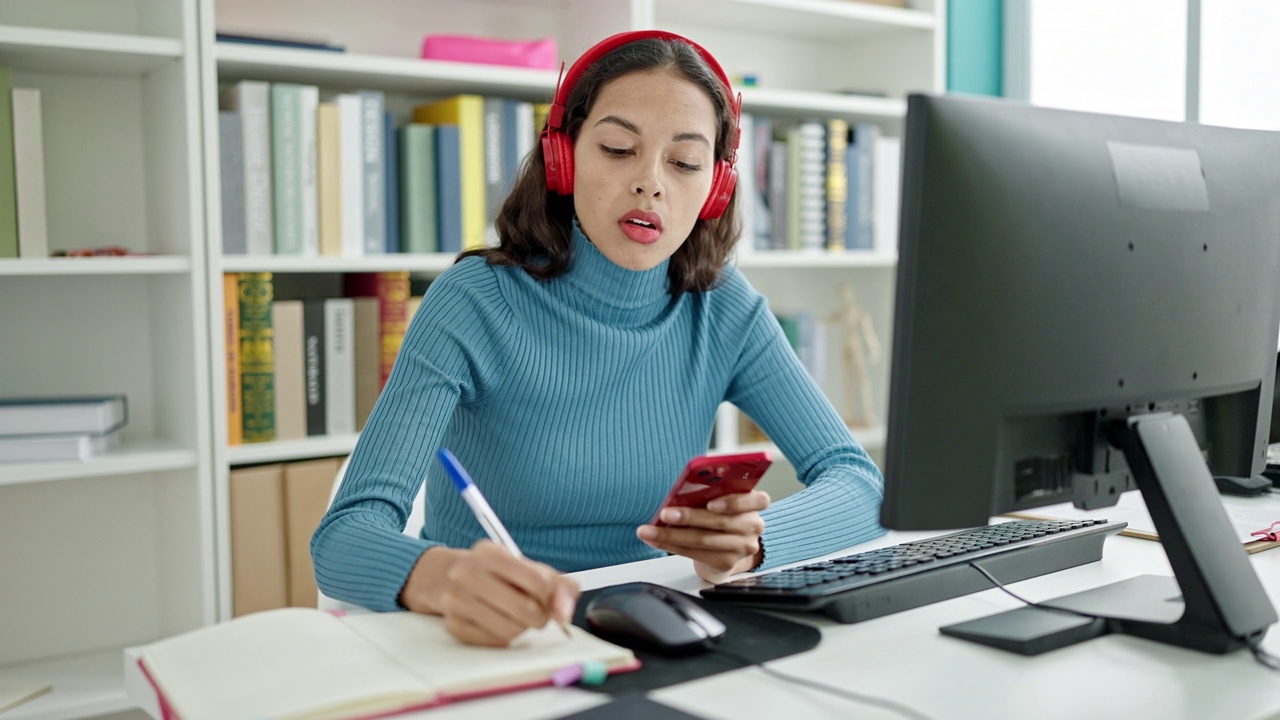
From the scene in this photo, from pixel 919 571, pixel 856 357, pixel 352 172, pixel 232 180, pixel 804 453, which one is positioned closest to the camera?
pixel 919 571

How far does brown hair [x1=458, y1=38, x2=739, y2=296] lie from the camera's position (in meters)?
1.38

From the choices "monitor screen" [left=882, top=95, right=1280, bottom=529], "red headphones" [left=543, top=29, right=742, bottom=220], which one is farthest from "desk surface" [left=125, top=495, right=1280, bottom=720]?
"red headphones" [left=543, top=29, right=742, bottom=220]

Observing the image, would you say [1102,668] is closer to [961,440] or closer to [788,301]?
[961,440]

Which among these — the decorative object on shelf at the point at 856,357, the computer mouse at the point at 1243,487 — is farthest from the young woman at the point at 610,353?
the decorative object on shelf at the point at 856,357

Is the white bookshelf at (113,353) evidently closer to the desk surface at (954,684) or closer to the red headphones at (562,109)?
the red headphones at (562,109)

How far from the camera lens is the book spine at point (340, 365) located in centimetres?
207

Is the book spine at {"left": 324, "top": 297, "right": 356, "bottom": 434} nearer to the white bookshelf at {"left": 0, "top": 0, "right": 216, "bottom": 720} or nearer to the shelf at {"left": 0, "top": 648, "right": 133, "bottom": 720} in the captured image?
the white bookshelf at {"left": 0, "top": 0, "right": 216, "bottom": 720}

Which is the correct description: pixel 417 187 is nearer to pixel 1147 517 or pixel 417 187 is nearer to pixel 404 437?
pixel 404 437

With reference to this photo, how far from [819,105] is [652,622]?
6.26 ft

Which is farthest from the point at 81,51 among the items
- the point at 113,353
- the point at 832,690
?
the point at 832,690

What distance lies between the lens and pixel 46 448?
184cm

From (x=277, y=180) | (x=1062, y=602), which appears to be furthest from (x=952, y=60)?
(x=1062, y=602)

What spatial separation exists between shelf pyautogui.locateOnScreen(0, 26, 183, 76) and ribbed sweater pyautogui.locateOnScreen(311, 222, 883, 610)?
0.82 metres

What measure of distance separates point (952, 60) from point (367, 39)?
1538 mm
